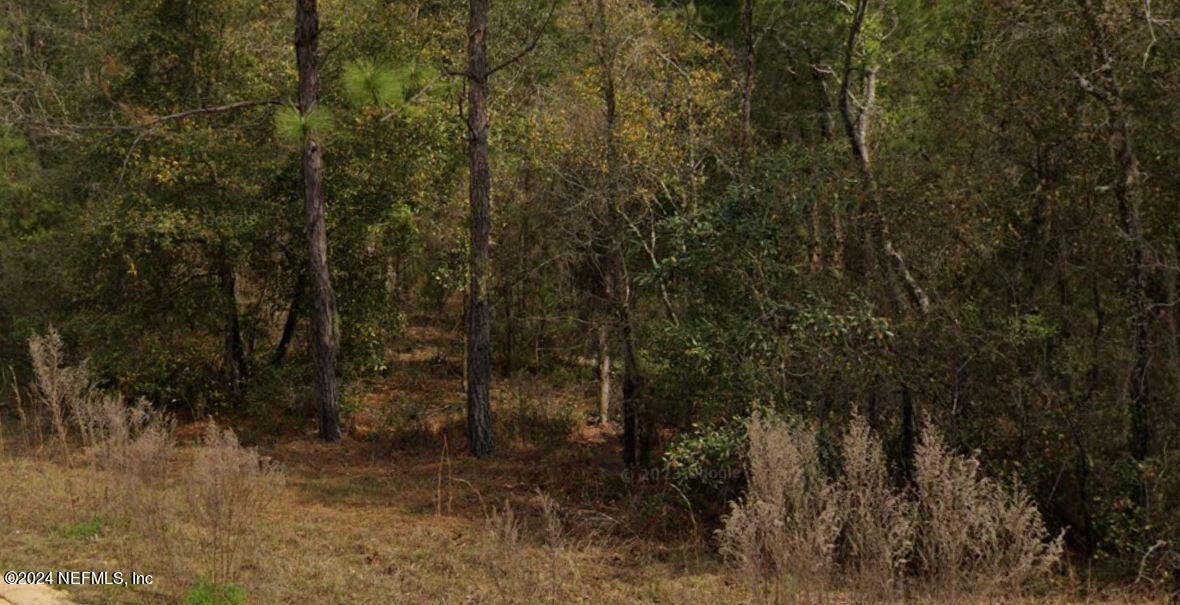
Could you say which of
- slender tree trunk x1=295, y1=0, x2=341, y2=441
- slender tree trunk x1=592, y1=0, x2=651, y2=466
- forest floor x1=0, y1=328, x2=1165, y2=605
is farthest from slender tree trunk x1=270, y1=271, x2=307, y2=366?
slender tree trunk x1=592, y1=0, x2=651, y2=466

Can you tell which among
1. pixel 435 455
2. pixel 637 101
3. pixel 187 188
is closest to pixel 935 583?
pixel 637 101

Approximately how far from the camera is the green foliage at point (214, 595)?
707 centimetres

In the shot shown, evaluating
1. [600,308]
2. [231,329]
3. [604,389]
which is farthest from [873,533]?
[231,329]

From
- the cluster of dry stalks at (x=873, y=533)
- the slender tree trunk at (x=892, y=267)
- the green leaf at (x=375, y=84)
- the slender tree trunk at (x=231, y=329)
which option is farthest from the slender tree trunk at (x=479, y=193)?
the cluster of dry stalks at (x=873, y=533)

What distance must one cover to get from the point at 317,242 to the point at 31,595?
7275mm

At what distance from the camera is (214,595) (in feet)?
23.4

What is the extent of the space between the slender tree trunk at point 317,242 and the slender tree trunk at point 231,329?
177cm

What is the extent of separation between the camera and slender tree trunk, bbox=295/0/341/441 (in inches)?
539

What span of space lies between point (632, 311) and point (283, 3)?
7887 millimetres

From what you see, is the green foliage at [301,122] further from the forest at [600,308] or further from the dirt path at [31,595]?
the dirt path at [31,595]

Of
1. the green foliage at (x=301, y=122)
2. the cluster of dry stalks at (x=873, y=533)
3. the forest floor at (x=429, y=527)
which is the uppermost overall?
the green foliage at (x=301, y=122)

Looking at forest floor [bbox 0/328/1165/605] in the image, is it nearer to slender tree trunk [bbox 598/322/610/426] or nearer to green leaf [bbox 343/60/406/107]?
slender tree trunk [bbox 598/322/610/426]

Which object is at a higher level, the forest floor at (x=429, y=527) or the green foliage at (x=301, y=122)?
the green foliage at (x=301, y=122)

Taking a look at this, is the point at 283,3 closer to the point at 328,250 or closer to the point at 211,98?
the point at 211,98
